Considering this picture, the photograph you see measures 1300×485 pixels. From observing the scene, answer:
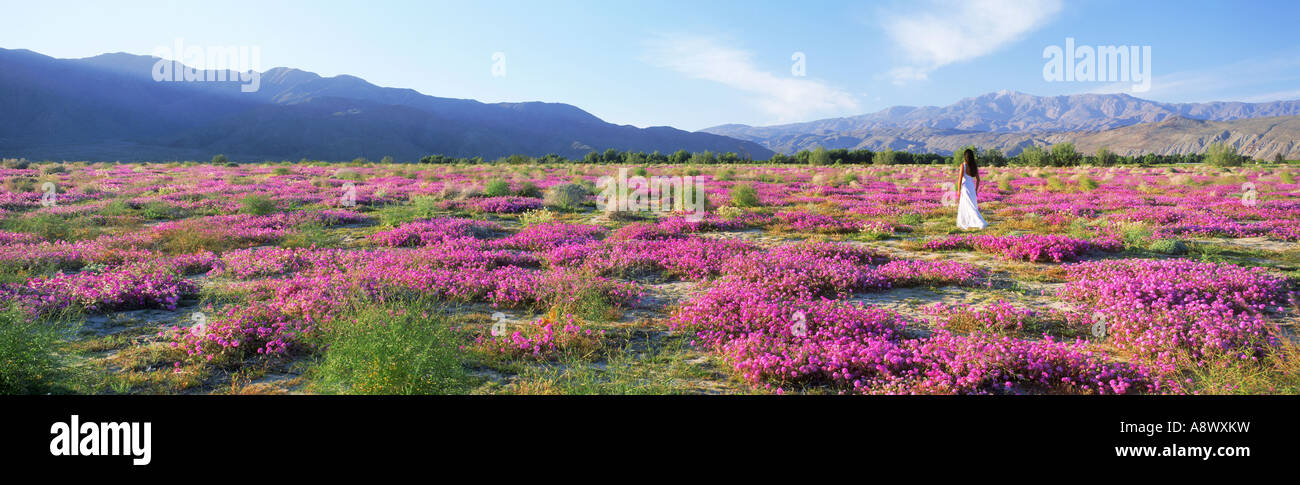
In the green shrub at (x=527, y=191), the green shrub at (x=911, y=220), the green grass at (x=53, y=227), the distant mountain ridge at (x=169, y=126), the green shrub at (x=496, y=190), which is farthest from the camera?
the distant mountain ridge at (x=169, y=126)

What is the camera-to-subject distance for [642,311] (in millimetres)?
7020

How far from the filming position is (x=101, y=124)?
155 meters

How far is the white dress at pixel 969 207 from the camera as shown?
13.9 meters

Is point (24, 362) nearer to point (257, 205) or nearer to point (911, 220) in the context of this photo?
point (257, 205)

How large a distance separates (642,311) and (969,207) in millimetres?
10756

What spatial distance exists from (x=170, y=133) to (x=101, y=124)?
14798 millimetres

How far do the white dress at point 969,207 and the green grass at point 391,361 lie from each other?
1331 centimetres

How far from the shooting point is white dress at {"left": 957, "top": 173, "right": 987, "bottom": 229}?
13.9m

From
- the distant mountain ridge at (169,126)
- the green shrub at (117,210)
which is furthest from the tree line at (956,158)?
the distant mountain ridge at (169,126)

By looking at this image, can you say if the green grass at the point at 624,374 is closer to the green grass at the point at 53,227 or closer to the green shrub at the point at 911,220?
the green shrub at the point at 911,220

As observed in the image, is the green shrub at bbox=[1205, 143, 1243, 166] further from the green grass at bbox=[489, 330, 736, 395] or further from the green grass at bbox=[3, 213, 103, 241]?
the green grass at bbox=[3, 213, 103, 241]
